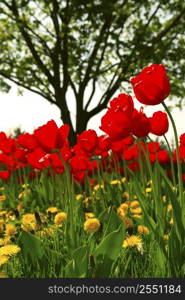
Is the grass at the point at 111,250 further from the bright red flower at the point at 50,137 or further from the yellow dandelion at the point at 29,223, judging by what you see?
the bright red flower at the point at 50,137

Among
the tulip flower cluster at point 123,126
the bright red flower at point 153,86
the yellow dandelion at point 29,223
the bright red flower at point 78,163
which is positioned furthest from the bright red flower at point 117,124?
the bright red flower at point 78,163

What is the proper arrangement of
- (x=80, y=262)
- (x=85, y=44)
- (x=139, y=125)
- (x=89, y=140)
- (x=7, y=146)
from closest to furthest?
(x=80, y=262) → (x=139, y=125) → (x=89, y=140) → (x=7, y=146) → (x=85, y=44)

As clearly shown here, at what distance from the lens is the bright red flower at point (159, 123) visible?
221cm

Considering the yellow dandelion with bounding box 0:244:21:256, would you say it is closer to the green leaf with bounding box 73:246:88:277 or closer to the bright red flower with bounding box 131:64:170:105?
the green leaf with bounding box 73:246:88:277

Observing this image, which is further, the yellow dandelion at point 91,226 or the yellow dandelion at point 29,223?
the yellow dandelion at point 29,223

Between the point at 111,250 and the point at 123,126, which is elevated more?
the point at 123,126

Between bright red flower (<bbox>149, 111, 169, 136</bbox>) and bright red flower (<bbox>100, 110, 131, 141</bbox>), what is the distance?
341mm

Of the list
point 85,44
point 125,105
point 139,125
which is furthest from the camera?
point 85,44

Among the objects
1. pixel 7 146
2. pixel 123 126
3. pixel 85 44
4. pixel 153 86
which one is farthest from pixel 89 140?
pixel 85 44

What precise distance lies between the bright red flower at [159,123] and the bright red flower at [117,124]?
1.12 feet

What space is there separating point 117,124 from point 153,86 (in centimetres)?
23

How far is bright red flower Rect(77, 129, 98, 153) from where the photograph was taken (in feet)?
8.83

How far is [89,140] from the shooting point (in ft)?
8.89

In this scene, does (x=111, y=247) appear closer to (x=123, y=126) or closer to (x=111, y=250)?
(x=111, y=250)
